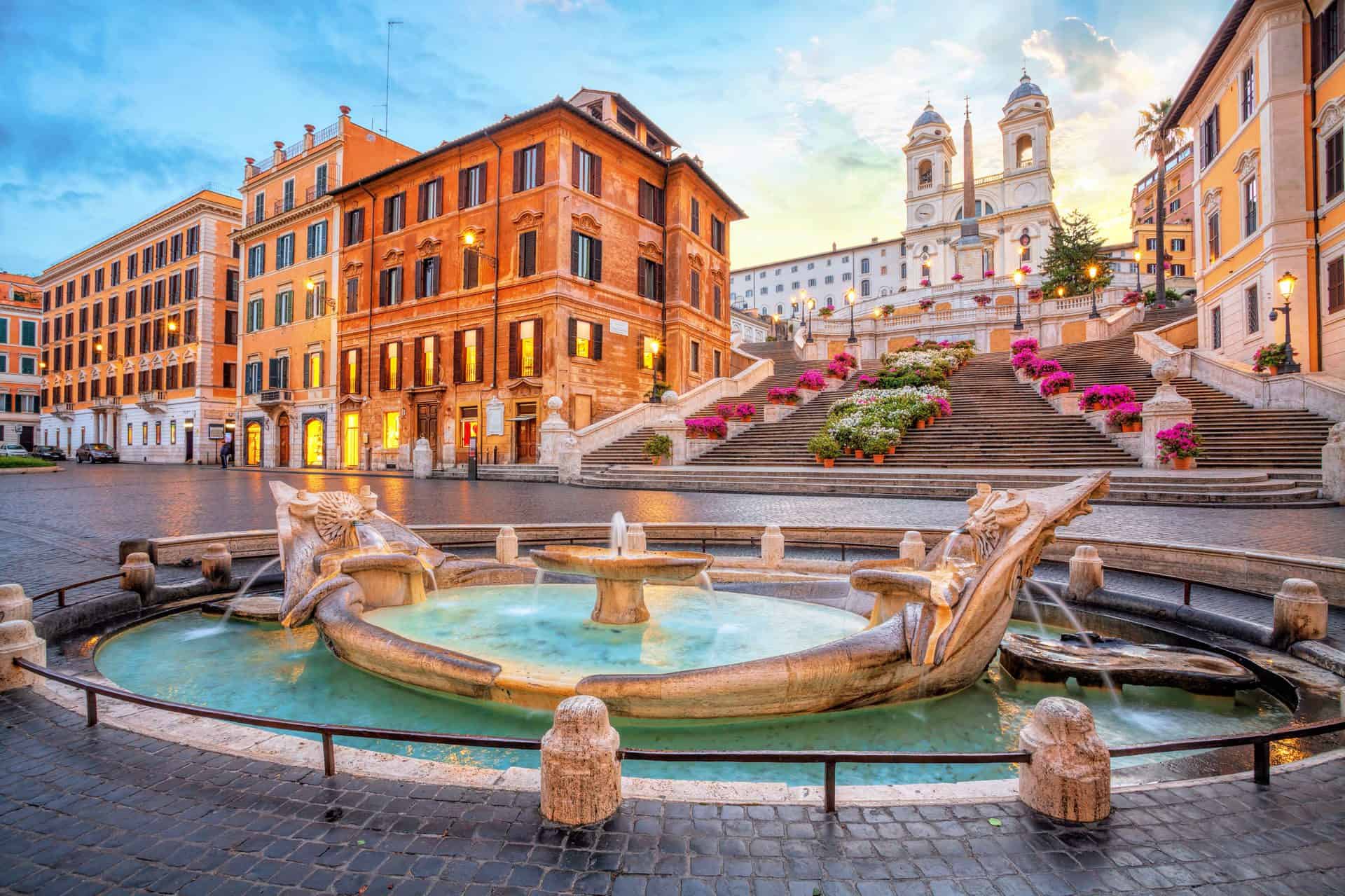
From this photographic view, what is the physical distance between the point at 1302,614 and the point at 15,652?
27.3 ft

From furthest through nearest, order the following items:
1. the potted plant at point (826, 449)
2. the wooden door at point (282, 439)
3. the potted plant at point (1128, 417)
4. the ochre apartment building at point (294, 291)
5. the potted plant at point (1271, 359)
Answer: the wooden door at point (282, 439) < the ochre apartment building at point (294, 291) < the potted plant at point (826, 449) < the potted plant at point (1271, 359) < the potted plant at point (1128, 417)

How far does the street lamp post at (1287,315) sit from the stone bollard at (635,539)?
2030 cm

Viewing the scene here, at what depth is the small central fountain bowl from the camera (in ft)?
16.5

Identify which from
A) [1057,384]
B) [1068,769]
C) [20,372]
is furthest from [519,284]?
[20,372]

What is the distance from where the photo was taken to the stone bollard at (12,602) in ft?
13.2

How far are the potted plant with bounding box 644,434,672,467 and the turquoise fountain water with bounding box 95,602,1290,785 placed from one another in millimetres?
17567

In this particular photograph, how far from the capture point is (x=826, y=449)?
65.4 ft

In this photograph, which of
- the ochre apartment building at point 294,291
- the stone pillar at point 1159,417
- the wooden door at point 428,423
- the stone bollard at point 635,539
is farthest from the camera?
the ochre apartment building at point 294,291

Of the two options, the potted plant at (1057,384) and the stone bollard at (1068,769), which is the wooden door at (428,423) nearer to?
the potted plant at (1057,384)

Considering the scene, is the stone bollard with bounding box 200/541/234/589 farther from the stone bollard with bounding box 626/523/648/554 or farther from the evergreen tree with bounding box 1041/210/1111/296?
the evergreen tree with bounding box 1041/210/1111/296

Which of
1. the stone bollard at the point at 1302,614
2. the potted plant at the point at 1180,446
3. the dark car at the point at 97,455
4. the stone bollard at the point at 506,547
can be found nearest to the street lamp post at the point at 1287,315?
the potted plant at the point at 1180,446

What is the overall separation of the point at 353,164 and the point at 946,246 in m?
57.3

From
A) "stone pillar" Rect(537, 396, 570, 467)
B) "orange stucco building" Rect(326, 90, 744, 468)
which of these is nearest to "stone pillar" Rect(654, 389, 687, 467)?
"stone pillar" Rect(537, 396, 570, 467)

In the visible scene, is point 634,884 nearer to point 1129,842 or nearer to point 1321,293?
point 1129,842
